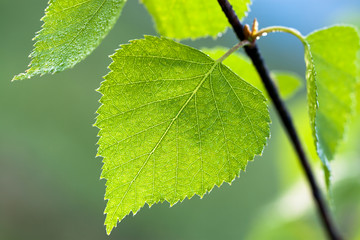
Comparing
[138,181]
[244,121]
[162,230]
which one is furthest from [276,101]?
[162,230]

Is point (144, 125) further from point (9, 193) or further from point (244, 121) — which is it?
point (9, 193)

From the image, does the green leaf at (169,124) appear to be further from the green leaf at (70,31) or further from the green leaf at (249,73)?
the green leaf at (249,73)

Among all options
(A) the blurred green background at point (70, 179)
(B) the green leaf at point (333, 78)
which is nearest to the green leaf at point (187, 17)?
(B) the green leaf at point (333, 78)

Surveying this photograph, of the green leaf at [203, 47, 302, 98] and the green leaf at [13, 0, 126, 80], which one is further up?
the green leaf at [13, 0, 126, 80]

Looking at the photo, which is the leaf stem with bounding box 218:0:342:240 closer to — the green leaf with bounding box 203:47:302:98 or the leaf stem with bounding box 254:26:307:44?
the leaf stem with bounding box 254:26:307:44

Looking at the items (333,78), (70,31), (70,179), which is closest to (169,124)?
(70,31)

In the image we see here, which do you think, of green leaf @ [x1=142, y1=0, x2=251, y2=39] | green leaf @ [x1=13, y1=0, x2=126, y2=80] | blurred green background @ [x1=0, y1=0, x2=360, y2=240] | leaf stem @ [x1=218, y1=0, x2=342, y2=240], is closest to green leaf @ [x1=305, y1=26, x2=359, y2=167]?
leaf stem @ [x1=218, y1=0, x2=342, y2=240]
